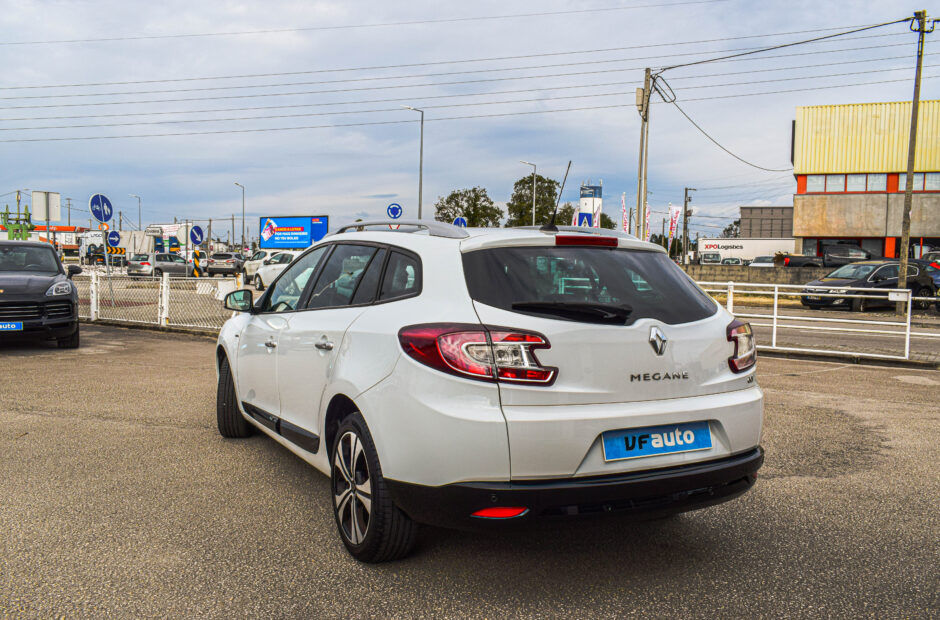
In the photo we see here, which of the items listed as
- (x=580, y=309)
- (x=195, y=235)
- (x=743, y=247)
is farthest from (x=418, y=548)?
(x=743, y=247)

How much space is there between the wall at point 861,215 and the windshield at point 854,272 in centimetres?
2591

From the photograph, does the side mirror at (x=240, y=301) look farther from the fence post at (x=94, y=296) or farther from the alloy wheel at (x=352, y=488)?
the fence post at (x=94, y=296)

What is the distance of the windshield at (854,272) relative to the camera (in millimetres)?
25125

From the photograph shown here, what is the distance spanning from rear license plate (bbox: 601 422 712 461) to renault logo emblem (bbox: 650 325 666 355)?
1.04ft

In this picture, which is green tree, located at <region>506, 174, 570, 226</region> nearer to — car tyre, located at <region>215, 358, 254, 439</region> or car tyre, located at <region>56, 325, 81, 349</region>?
car tyre, located at <region>56, 325, 81, 349</region>

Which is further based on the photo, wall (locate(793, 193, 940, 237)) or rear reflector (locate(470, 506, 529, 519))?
wall (locate(793, 193, 940, 237))

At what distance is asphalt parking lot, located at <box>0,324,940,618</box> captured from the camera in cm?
305

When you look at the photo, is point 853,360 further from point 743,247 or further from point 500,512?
point 743,247

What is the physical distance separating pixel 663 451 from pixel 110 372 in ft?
26.1

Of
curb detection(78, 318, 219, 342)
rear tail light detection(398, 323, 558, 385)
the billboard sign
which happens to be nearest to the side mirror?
rear tail light detection(398, 323, 558, 385)

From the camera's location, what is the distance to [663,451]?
10.3ft

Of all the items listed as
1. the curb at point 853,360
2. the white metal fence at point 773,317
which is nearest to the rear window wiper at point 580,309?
the white metal fence at point 773,317

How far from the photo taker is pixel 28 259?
12.3 meters

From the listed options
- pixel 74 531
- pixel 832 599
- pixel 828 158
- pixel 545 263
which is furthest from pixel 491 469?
pixel 828 158
